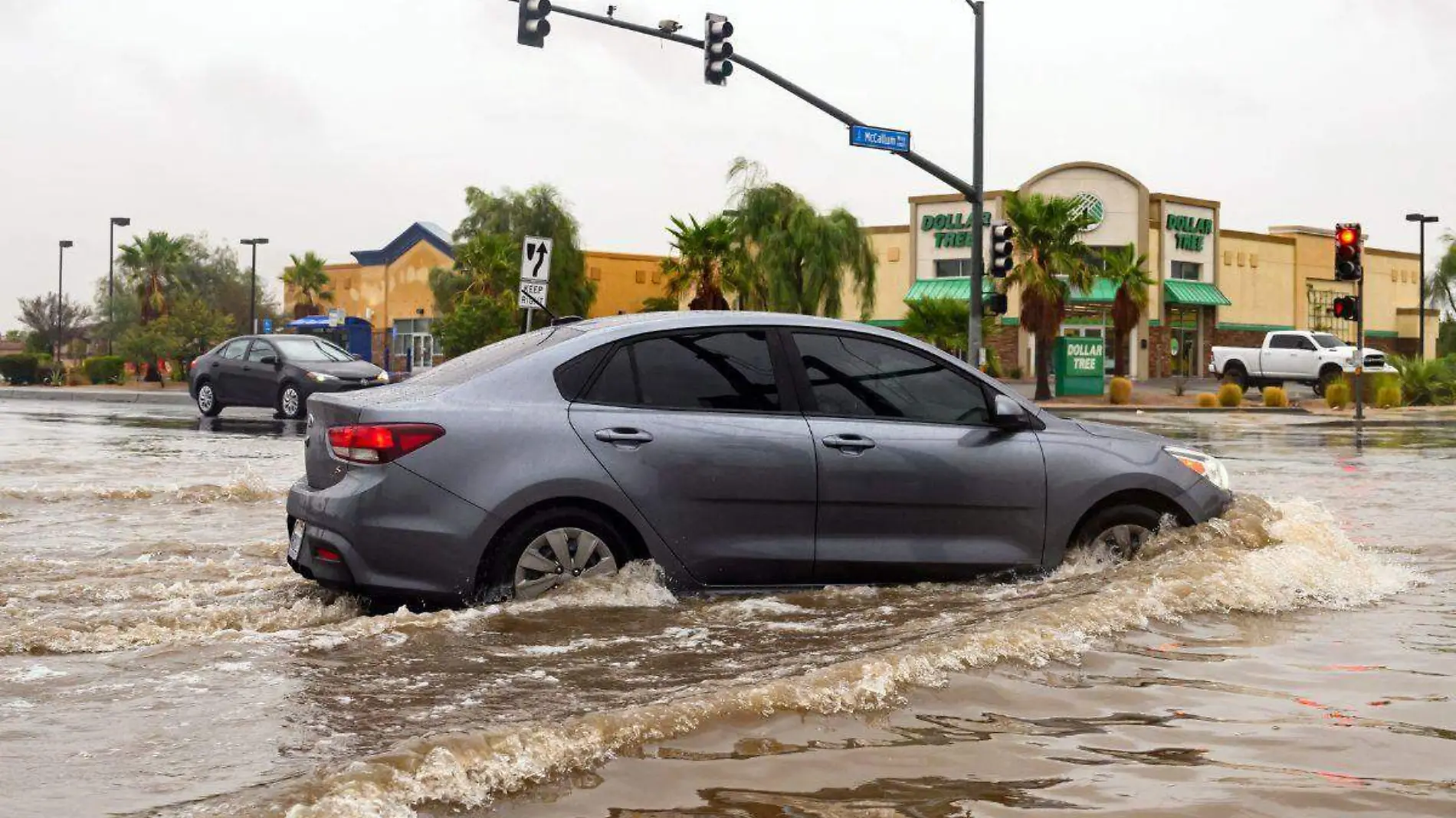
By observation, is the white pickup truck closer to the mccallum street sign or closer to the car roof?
the mccallum street sign

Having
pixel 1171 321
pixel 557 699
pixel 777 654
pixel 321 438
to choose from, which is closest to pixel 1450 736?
pixel 777 654

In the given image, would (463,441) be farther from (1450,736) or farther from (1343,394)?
(1343,394)

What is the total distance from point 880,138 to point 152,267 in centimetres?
6251

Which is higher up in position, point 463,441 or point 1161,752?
point 463,441

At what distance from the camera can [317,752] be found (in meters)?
4.46

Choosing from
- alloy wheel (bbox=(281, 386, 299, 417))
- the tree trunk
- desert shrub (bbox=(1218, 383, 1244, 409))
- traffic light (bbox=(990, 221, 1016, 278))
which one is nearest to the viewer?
alloy wheel (bbox=(281, 386, 299, 417))

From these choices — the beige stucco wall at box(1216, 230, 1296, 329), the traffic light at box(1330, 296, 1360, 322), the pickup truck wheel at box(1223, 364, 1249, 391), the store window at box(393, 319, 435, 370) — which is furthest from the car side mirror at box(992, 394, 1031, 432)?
the store window at box(393, 319, 435, 370)

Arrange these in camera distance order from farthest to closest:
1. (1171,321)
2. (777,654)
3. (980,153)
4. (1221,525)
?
(1171,321), (980,153), (1221,525), (777,654)

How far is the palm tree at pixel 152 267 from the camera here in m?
79.1

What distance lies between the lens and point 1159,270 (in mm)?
64000

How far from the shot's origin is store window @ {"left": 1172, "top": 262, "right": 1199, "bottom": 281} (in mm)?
65125

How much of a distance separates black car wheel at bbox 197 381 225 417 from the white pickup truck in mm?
32137

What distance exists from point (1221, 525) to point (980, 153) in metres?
21.4

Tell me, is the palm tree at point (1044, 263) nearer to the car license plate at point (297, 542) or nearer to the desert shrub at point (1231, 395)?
the desert shrub at point (1231, 395)
